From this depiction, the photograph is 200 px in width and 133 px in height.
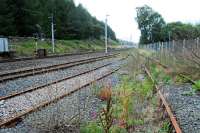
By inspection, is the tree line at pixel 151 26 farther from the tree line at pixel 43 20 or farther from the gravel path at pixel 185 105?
the gravel path at pixel 185 105

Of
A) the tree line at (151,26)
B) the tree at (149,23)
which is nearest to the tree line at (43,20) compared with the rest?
the tree at (149,23)

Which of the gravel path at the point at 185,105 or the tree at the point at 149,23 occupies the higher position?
the tree at the point at 149,23

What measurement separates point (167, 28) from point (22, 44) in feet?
288

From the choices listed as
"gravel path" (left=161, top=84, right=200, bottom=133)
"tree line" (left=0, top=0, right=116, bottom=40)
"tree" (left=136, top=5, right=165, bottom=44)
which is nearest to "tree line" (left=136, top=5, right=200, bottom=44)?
"tree" (left=136, top=5, right=165, bottom=44)

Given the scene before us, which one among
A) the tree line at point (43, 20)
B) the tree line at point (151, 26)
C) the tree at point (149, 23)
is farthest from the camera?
the tree at point (149, 23)

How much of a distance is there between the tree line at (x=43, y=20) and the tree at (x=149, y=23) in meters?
16.3

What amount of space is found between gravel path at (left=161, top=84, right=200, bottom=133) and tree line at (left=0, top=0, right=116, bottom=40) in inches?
1924

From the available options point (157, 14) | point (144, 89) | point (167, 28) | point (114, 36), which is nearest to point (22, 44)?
point (144, 89)

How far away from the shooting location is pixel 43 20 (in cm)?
8125

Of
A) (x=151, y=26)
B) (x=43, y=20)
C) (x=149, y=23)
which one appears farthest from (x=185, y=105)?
(x=149, y=23)

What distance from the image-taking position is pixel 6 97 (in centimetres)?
1199

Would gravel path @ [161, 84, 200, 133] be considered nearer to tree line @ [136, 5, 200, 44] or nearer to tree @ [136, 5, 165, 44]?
tree line @ [136, 5, 200, 44]

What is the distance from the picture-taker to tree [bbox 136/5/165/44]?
436 feet

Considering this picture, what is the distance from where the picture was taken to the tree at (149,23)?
132875 mm
